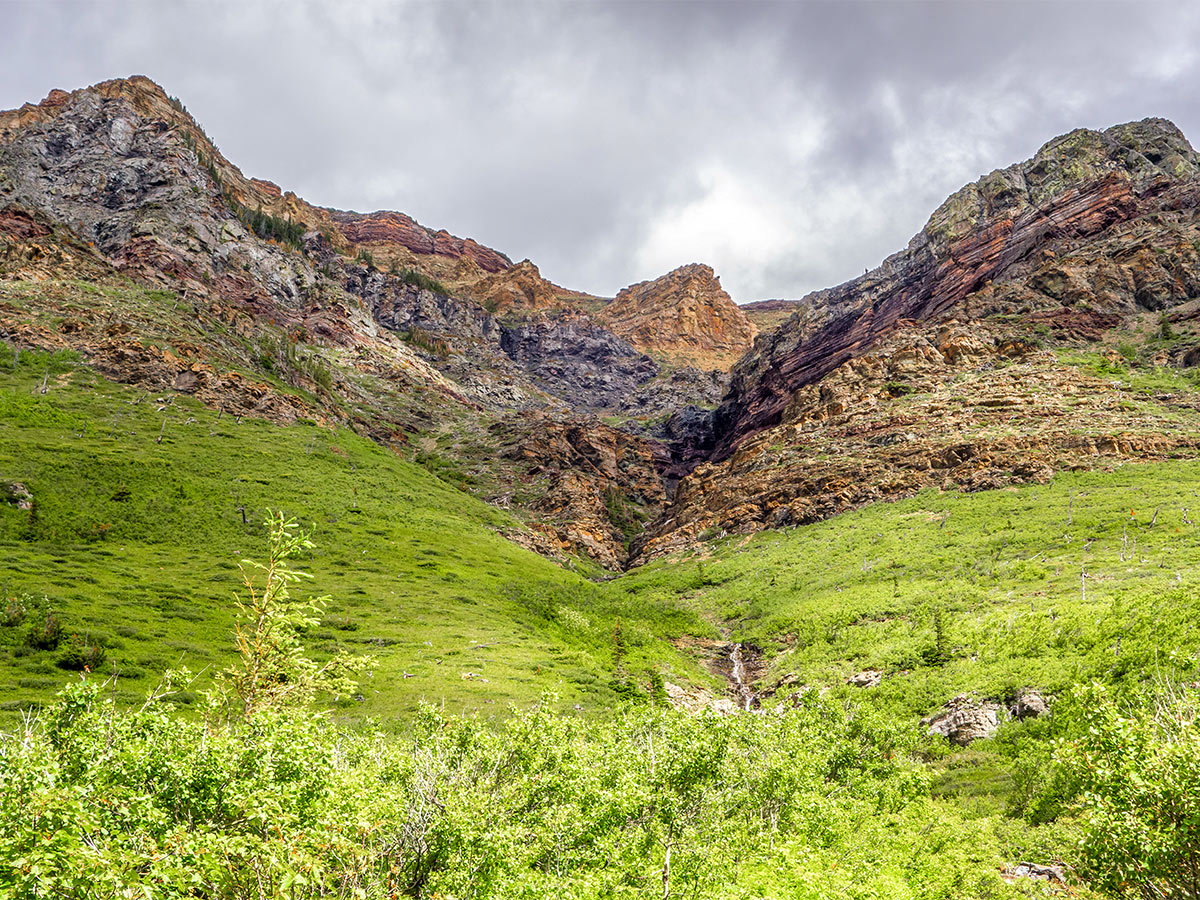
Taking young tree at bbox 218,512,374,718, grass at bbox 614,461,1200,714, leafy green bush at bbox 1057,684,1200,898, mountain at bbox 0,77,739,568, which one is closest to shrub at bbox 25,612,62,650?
young tree at bbox 218,512,374,718

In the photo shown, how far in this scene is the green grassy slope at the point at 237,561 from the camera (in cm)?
4409

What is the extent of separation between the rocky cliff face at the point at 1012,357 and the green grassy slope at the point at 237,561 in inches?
1715

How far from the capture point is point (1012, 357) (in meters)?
103

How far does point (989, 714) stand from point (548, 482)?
386 feet

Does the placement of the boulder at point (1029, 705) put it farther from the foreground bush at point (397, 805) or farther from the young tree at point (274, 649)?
the young tree at point (274, 649)

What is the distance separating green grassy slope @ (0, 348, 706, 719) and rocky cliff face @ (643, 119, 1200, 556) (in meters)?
43.6

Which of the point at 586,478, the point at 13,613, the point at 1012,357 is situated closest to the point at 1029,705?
the point at 13,613

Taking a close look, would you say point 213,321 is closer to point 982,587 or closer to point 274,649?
point 274,649

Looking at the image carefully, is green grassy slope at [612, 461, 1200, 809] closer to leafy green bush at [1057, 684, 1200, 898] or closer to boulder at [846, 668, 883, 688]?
boulder at [846, 668, 883, 688]

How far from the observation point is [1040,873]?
19.7 meters

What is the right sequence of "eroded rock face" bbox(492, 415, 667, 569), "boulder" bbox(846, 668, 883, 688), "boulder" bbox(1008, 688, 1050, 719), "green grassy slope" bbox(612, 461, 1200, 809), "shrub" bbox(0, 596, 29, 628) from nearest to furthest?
"green grassy slope" bbox(612, 461, 1200, 809) → "boulder" bbox(1008, 688, 1050, 719) → "shrub" bbox(0, 596, 29, 628) → "boulder" bbox(846, 668, 883, 688) → "eroded rock face" bbox(492, 415, 667, 569)

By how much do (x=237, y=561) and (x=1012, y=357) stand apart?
12487 centimetres

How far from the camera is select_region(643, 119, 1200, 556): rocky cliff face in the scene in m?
82.0

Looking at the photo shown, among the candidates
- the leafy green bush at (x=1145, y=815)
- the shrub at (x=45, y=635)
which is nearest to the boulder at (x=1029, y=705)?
the leafy green bush at (x=1145, y=815)
